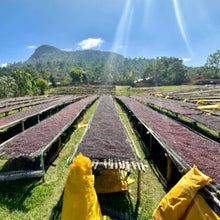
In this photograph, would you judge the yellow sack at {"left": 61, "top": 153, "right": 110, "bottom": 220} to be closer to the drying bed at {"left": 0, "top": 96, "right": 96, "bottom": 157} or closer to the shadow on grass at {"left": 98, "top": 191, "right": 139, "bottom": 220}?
the shadow on grass at {"left": 98, "top": 191, "right": 139, "bottom": 220}

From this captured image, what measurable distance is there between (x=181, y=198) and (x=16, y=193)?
476 centimetres

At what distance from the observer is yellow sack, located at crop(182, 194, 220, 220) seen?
3.89 metres

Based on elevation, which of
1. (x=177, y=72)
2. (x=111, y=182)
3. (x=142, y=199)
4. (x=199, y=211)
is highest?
(x=177, y=72)

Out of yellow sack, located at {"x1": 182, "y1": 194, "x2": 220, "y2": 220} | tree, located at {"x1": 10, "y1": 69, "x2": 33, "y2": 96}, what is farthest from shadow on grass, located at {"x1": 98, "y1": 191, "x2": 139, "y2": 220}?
tree, located at {"x1": 10, "y1": 69, "x2": 33, "y2": 96}

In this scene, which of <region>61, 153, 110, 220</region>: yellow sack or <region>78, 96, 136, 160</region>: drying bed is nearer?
<region>61, 153, 110, 220</region>: yellow sack

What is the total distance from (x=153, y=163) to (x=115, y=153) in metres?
2.73

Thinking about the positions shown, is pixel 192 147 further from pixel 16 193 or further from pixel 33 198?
pixel 16 193

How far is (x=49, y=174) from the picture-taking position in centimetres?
775

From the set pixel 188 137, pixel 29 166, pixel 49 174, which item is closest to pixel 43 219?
pixel 49 174

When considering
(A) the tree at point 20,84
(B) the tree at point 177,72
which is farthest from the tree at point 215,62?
(A) the tree at point 20,84

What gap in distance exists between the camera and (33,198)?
6266 millimetres

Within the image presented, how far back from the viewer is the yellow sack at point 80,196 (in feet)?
14.1

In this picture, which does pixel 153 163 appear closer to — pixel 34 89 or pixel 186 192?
pixel 186 192

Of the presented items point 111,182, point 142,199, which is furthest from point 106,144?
point 142,199
